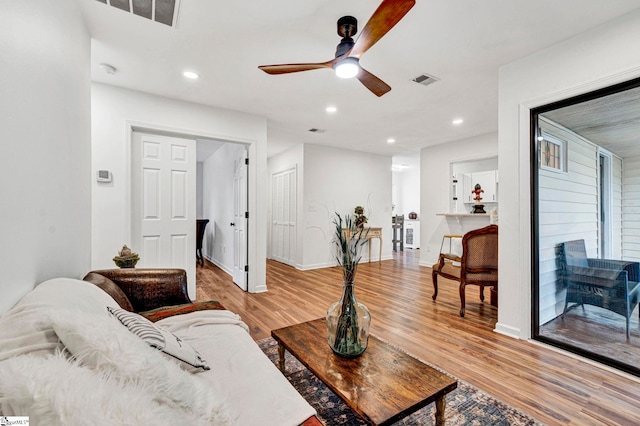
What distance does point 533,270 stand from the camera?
2402 mm

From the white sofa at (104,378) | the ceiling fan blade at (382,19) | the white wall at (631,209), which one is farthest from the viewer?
the white wall at (631,209)

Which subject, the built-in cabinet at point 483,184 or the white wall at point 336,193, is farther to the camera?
the white wall at point 336,193

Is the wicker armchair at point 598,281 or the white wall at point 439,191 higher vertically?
the white wall at point 439,191

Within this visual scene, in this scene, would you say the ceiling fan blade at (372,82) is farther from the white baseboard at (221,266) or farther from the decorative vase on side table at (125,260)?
the white baseboard at (221,266)

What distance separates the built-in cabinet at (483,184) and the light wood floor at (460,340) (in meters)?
1.88

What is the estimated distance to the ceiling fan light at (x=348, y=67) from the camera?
1.93 metres

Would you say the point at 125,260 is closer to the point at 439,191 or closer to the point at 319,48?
the point at 319,48

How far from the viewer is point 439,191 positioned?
5625 mm

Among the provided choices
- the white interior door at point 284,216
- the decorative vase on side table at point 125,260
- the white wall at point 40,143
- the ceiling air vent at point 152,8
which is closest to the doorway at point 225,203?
the white interior door at point 284,216

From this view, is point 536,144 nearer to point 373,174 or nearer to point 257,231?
point 257,231

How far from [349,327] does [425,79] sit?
2.62 metres

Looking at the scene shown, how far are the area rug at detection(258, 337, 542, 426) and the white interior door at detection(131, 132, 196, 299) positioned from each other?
235cm

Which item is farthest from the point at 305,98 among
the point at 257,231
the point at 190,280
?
the point at 190,280

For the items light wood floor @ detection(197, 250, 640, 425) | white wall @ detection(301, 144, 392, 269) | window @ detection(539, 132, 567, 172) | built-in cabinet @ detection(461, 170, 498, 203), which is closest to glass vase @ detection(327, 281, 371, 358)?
light wood floor @ detection(197, 250, 640, 425)
